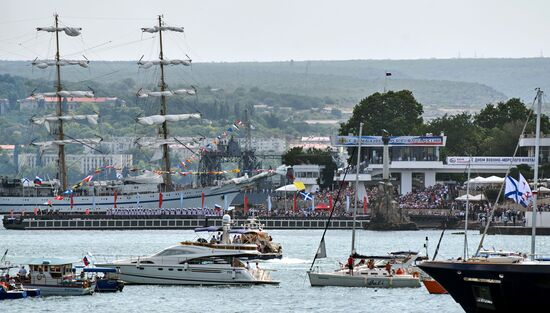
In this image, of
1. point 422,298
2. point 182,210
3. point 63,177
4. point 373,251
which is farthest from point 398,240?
point 63,177

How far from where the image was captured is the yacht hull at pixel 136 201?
637 feet

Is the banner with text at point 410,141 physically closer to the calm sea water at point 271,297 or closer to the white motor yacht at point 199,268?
the calm sea water at point 271,297

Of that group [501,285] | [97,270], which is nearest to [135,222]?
[97,270]

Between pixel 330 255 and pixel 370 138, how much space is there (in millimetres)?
74482

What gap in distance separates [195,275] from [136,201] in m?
109

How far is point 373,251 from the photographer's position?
4577 inches

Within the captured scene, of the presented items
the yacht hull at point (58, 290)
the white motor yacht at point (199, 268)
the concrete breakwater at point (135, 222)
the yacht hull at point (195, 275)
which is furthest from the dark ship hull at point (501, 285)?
the concrete breakwater at point (135, 222)

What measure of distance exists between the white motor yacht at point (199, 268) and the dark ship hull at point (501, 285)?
24022mm

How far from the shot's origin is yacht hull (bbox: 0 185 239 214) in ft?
637

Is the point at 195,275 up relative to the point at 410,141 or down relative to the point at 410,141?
down

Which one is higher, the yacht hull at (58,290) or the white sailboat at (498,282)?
the white sailboat at (498,282)

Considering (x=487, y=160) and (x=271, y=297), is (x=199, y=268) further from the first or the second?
(x=487, y=160)

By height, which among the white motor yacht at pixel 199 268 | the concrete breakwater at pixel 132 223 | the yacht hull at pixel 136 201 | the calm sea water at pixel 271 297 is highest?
the yacht hull at pixel 136 201

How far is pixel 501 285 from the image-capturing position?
204ft
